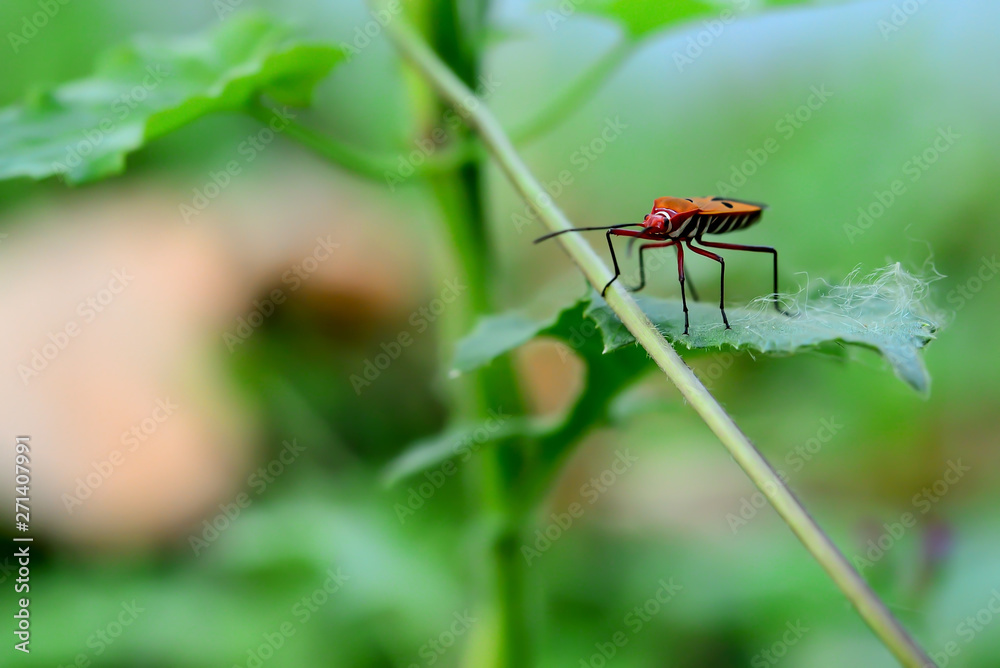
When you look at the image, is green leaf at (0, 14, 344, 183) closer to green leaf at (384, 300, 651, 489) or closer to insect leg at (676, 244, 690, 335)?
green leaf at (384, 300, 651, 489)

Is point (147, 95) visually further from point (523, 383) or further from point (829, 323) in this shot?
point (829, 323)

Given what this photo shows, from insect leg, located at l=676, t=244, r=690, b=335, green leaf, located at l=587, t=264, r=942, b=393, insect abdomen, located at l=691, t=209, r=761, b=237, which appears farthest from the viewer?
insect abdomen, located at l=691, t=209, r=761, b=237

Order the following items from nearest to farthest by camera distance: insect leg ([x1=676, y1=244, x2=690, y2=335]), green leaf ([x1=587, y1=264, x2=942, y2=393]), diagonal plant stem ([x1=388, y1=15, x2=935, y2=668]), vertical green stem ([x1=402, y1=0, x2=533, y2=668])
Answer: diagonal plant stem ([x1=388, y1=15, x2=935, y2=668]) → green leaf ([x1=587, y1=264, x2=942, y2=393]) → insect leg ([x1=676, y1=244, x2=690, y2=335]) → vertical green stem ([x1=402, y1=0, x2=533, y2=668])

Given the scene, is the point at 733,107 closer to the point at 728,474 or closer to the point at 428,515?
the point at 728,474

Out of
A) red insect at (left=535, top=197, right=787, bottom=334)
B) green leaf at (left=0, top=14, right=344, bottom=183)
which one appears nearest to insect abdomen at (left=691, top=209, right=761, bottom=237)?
red insect at (left=535, top=197, right=787, bottom=334)

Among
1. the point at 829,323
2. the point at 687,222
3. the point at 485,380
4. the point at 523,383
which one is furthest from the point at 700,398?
the point at 523,383

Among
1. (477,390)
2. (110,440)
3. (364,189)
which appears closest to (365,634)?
(477,390)
